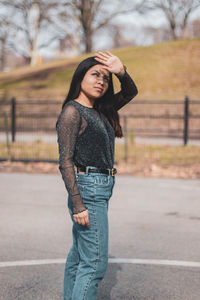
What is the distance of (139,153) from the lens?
13328 millimetres

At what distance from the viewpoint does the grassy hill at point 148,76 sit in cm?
2575

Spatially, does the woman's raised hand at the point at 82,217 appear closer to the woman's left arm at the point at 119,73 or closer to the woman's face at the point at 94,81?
the woman's face at the point at 94,81

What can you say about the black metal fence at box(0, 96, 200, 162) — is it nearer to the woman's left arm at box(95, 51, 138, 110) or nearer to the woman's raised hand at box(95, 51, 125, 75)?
the woman's left arm at box(95, 51, 138, 110)

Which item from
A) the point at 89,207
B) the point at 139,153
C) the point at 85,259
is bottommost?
the point at 139,153

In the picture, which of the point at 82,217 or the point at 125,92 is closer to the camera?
the point at 82,217

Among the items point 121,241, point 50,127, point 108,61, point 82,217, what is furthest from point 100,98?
point 50,127

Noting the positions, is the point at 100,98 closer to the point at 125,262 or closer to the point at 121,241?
the point at 125,262

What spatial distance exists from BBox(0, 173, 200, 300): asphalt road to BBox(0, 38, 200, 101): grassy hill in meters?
16.3

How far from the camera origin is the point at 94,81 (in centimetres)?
319

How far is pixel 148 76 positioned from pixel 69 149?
989 inches

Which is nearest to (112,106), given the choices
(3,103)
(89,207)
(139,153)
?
(89,207)

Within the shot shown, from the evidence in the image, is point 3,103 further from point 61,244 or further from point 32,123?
point 61,244

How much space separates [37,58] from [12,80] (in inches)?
752

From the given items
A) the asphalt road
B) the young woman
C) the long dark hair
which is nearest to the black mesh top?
the young woman
